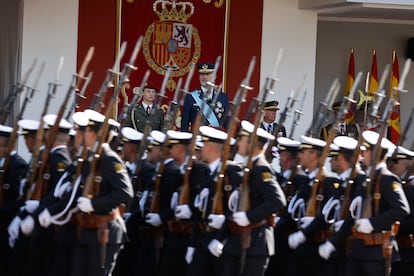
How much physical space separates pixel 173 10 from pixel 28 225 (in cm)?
630

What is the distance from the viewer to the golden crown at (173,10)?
1709 centimetres

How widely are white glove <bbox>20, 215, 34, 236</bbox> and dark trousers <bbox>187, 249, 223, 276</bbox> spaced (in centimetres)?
138

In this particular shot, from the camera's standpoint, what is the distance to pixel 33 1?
54.1ft

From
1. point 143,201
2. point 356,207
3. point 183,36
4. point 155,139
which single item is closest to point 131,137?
point 155,139

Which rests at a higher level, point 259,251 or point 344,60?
point 344,60

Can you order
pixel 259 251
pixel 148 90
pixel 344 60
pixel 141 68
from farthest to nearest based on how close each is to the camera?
pixel 344 60 → pixel 141 68 → pixel 148 90 → pixel 259 251

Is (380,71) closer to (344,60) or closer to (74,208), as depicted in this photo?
(344,60)

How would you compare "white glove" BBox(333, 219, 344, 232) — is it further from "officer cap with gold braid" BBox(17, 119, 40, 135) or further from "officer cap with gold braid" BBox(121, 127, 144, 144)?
"officer cap with gold braid" BBox(17, 119, 40, 135)

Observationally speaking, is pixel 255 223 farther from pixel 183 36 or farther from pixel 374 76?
pixel 374 76

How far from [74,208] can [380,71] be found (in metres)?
9.70

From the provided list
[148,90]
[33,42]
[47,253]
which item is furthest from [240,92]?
[33,42]

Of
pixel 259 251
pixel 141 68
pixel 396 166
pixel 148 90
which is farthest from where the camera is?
pixel 141 68

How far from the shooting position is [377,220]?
1066 cm

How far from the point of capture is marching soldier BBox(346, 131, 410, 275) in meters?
10.6
